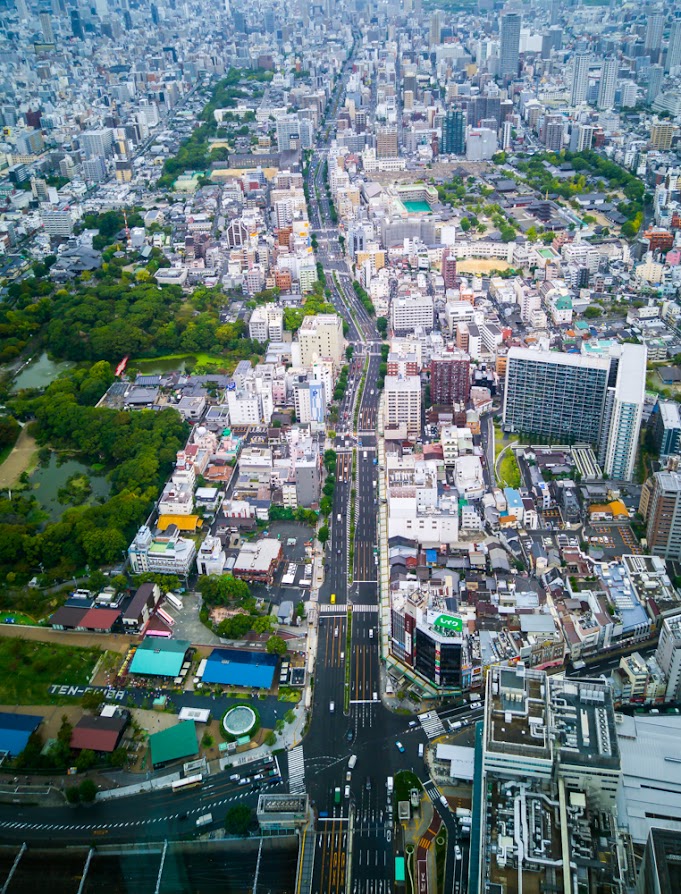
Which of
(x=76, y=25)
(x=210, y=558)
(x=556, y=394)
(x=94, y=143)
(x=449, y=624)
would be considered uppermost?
(x=76, y=25)

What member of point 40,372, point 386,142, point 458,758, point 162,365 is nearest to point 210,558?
point 458,758

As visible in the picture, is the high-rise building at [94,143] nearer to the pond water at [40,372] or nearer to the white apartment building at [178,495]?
the pond water at [40,372]

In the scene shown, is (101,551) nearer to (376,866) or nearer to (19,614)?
(19,614)

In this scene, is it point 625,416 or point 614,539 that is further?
point 625,416

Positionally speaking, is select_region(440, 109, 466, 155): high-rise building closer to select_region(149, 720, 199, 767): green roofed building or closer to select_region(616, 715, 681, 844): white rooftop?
select_region(616, 715, 681, 844): white rooftop

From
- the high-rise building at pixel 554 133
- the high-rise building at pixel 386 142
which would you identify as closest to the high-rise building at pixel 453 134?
the high-rise building at pixel 386 142

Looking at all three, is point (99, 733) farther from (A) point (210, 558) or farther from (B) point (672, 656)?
(B) point (672, 656)

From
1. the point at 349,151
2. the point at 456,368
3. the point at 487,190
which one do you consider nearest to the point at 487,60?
the point at 349,151
